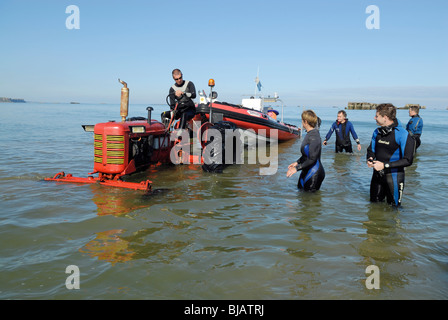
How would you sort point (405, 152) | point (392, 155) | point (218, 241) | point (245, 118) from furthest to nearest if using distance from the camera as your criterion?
point (245, 118) < point (392, 155) < point (405, 152) < point (218, 241)

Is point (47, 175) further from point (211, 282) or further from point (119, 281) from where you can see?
point (211, 282)

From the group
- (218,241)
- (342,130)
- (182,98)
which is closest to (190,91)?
(182,98)

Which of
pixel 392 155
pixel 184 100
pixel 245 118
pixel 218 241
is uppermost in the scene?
pixel 184 100

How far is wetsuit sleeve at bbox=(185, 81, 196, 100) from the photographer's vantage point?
22.3ft

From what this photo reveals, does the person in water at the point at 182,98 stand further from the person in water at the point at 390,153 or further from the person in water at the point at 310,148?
the person in water at the point at 390,153

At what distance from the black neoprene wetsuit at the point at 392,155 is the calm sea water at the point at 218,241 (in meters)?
0.34

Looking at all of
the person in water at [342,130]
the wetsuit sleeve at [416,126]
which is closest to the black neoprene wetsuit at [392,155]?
the person in water at [342,130]

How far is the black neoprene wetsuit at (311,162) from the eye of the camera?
16.1 feet

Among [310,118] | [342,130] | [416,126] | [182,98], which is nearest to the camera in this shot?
[310,118]

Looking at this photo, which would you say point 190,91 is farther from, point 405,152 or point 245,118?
point 245,118

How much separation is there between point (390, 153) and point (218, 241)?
8.90 feet

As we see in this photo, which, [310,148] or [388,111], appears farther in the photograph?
[310,148]

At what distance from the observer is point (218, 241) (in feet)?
12.0
